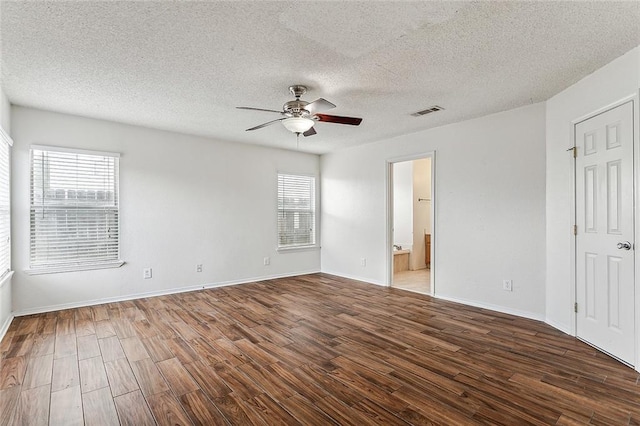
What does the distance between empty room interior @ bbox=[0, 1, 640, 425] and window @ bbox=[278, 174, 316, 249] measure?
61 centimetres

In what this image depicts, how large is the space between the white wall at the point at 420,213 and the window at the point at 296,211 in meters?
2.27

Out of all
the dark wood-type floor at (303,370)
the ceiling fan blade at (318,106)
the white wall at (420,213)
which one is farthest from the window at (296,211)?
the ceiling fan blade at (318,106)

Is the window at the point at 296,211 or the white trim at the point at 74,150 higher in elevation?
the white trim at the point at 74,150

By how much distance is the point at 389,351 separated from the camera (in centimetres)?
287

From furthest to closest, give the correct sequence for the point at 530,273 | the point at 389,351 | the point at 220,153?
the point at 220,153
the point at 530,273
the point at 389,351

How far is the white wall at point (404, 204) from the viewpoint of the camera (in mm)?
7035

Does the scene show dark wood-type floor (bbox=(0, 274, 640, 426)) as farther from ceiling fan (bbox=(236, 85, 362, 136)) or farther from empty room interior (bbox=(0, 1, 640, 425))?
ceiling fan (bbox=(236, 85, 362, 136))

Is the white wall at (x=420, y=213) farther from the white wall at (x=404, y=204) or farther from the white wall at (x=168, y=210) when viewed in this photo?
the white wall at (x=168, y=210)

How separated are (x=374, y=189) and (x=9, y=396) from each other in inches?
196

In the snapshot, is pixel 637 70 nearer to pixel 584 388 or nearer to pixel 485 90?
pixel 485 90

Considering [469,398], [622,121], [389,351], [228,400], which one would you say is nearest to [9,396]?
[228,400]

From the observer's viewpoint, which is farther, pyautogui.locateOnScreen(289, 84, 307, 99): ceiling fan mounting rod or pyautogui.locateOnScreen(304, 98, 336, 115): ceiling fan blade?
pyautogui.locateOnScreen(289, 84, 307, 99): ceiling fan mounting rod

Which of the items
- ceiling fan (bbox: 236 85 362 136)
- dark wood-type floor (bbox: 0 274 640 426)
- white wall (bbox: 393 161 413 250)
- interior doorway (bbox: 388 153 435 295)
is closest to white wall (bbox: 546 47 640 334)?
dark wood-type floor (bbox: 0 274 640 426)

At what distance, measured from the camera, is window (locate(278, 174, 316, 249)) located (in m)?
6.31
